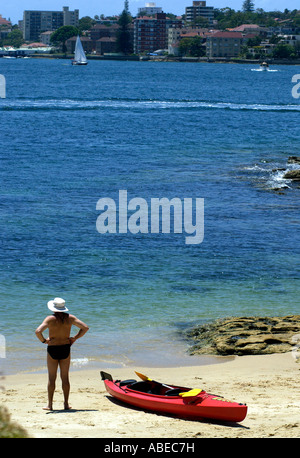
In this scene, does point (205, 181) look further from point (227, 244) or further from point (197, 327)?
point (197, 327)

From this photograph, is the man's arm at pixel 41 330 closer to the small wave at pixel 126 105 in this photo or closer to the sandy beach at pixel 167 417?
the sandy beach at pixel 167 417

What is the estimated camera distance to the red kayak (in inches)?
426

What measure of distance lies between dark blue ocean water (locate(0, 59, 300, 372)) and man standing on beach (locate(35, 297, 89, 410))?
10.9 ft

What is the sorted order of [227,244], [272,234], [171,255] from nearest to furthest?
[171,255]
[227,244]
[272,234]

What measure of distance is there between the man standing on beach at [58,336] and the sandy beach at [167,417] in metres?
0.48

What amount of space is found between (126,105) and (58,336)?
75.9m

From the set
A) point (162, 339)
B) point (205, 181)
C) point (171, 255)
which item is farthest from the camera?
point (205, 181)

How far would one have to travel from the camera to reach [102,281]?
2127cm

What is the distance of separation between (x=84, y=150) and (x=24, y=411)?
4114 centimetres

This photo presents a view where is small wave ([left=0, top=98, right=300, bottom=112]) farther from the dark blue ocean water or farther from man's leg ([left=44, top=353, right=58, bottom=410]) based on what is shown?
man's leg ([left=44, top=353, right=58, bottom=410])

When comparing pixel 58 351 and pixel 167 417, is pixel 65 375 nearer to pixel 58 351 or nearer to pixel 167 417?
pixel 58 351

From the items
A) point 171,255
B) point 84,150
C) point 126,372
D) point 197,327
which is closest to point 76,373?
point 126,372

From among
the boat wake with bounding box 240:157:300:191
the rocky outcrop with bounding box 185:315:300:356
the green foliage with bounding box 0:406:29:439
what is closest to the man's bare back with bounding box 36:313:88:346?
the green foliage with bounding box 0:406:29:439
